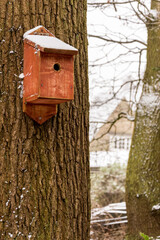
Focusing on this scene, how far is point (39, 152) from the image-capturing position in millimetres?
2584

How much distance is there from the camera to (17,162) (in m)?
2.53

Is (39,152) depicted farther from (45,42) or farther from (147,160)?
(147,160)

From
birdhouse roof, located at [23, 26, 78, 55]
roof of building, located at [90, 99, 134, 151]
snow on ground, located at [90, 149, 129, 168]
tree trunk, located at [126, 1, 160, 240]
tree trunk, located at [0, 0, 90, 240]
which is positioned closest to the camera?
birdhouse roof, located at [23, 26, 78, 55]

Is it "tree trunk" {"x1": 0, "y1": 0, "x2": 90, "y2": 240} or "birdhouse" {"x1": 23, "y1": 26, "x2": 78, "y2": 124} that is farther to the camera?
"tree trunk" {"x1": 0, "y1": 0, "x2": 90, "y2": 240}

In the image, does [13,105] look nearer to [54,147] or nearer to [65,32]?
[54,147]

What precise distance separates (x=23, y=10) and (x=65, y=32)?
1.23 feet

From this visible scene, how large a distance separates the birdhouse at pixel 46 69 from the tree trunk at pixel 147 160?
4.11 meters

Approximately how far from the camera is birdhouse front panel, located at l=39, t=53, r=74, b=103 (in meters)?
2.26

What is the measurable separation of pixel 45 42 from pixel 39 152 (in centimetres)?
82

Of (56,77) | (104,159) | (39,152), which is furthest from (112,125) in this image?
(56,77)

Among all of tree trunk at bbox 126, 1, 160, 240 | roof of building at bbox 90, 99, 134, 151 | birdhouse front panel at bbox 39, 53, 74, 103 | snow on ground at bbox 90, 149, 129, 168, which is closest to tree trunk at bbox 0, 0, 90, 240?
birdhouse front panel at bbox 39, 53, 74, 103

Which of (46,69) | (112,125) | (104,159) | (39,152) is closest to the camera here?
(46,69)

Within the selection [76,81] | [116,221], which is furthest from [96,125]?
[76,81]

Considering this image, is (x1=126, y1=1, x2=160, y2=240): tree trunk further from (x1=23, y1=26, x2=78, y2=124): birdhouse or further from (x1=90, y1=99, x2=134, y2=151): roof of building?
(x1=23, y1=26, x2=78, y2=124): birdhouse
